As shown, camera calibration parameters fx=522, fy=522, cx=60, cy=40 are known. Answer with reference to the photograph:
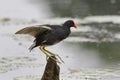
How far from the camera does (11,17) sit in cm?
2623

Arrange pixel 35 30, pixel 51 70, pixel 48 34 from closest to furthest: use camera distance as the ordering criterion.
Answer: pixel 35 30 < pixel 48 34 < pixel 51 70

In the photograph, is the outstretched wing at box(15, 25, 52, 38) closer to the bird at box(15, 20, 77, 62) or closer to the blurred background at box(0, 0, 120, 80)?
the bird at box(15, 20, 77, 62)

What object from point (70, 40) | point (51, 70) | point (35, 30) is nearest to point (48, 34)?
point (35, 30)

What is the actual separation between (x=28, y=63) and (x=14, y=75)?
156cm

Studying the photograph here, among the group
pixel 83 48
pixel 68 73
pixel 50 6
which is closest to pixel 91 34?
pixel 83 48

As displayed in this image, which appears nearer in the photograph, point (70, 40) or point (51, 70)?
point (51, 70)

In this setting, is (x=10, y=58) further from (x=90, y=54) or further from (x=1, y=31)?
(x=1, y=31)

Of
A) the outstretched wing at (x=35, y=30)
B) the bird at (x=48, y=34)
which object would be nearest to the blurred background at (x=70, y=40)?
the bird at (x=48, y=34)

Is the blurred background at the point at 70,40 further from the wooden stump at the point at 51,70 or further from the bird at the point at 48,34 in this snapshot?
the bird at the point at 48,34

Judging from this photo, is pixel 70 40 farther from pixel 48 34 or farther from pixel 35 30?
pixel 35 30

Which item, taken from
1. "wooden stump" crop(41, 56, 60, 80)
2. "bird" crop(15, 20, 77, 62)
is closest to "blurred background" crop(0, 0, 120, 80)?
"wooden stump" crop(41, 56, 60, 80)

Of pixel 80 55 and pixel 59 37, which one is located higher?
pixel 80 55

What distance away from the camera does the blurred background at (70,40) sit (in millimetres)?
14172

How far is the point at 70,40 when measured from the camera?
1966cm
